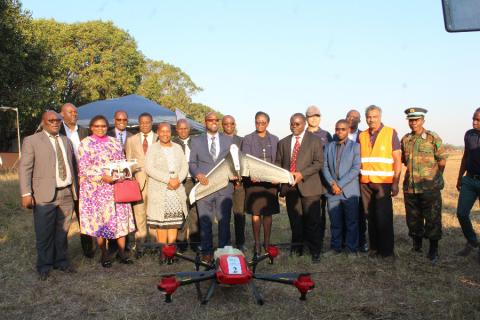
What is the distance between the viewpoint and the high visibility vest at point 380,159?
234 inches

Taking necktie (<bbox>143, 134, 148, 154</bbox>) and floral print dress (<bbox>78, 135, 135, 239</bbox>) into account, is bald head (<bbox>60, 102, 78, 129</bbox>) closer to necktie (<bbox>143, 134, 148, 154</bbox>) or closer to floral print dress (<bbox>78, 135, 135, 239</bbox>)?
floral print dress (<bbox>78, 135, 135, 239</bbox>)

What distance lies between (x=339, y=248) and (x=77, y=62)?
Answer: 2799 centimetres

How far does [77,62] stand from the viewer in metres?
29.5

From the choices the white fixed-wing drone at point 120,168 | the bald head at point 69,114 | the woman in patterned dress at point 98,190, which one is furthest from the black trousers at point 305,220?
the bald head at point 69,114

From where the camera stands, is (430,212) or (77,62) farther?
(77,62)

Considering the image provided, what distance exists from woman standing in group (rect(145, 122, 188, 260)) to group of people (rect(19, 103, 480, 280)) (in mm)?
14

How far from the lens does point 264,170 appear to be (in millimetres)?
5582

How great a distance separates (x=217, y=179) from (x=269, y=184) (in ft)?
2.91

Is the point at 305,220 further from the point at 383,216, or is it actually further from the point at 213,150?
the point at 213,150

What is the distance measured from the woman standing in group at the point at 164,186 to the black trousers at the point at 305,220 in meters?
1.63

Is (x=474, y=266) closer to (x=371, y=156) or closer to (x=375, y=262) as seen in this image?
(x=375, y=262)

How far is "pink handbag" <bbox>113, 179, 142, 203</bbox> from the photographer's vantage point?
5.58 m

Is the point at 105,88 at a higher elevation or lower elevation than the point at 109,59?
lower

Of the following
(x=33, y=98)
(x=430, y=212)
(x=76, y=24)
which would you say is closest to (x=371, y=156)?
(x=430, y=212)
